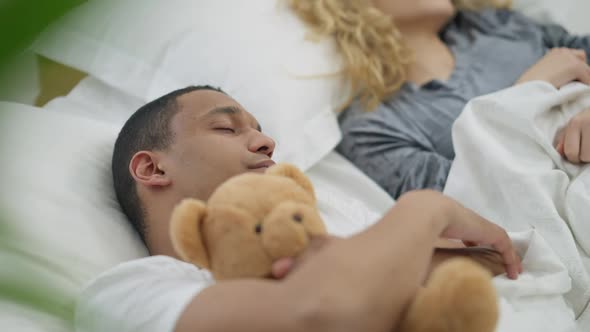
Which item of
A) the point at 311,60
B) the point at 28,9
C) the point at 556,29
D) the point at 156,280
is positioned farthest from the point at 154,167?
the point at 556,29

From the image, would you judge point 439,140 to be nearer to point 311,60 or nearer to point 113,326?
point 311,60

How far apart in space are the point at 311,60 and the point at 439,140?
0.35 m

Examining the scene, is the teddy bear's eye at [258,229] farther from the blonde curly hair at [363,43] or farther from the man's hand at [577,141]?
the blonde curly hair at [363,43]

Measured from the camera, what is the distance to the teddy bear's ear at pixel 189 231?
1.86 feet

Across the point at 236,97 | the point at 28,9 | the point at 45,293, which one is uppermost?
the point at 28,9

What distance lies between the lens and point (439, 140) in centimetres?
126

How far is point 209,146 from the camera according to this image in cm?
80

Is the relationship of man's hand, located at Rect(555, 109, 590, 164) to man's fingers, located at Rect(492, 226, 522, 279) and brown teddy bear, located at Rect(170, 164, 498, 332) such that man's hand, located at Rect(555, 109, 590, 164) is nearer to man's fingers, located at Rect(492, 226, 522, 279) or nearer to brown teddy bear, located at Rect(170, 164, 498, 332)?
man's fingers, located at Rect(492, 226, 522, 279)

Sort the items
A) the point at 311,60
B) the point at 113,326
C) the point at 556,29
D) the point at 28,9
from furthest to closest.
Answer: the point at 556,29 → the point at 311,60 → the point at 113,326 → the point at 28,9

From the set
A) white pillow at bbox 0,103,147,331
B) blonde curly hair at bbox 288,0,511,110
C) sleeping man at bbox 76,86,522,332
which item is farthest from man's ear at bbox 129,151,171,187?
blonde curly hair at bbox 288,0,511,110

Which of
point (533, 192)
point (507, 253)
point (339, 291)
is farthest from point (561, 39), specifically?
point (339, 291)

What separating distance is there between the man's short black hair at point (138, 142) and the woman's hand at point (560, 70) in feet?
2.33

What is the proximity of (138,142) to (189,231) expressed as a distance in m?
0.39

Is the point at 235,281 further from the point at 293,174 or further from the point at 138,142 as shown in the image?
the point at 138,142
